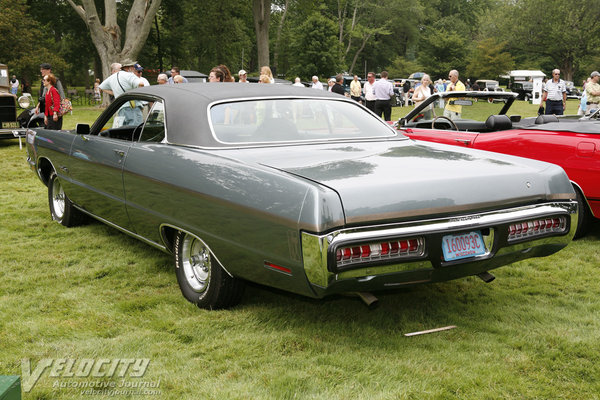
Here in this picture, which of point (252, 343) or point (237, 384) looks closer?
point (237, 384)

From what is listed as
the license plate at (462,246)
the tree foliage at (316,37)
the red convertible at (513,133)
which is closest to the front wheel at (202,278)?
the license plate at (462,246)

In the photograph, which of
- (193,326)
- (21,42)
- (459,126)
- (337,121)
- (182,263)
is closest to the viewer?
(193,326)

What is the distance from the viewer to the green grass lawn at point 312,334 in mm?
2902

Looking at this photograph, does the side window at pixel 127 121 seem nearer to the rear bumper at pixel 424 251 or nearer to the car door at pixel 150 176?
the car door at pixel 150 176

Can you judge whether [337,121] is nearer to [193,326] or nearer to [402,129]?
[193,326]

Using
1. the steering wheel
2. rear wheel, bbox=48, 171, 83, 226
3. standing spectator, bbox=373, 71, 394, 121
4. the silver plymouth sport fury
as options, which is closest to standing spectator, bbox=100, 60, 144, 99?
rear wheel, bbox=48, 171, 83, 226

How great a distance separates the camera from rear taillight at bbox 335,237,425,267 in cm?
293

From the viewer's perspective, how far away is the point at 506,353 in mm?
3248

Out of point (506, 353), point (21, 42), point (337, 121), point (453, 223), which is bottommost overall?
point (506, 353)

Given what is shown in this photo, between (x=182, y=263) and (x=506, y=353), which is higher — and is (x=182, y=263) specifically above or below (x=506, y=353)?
above

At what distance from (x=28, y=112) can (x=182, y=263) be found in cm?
1152

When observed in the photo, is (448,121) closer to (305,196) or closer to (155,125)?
(155,125)

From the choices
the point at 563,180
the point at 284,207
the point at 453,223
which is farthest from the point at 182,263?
the point at 563,180

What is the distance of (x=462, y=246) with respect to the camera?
3.23 metres
